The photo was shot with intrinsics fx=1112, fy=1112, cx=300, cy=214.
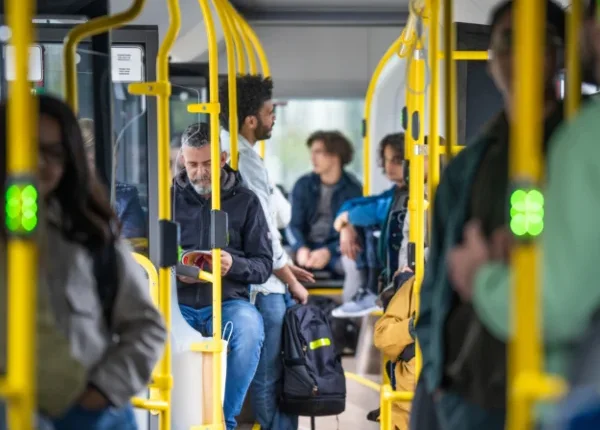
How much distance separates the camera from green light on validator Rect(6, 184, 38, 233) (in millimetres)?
2160

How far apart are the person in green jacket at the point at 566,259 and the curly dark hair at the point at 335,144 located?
7882 millimetres

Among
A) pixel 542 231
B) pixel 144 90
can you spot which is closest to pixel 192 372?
pixel 144 90

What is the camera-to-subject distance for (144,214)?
17.2 feet

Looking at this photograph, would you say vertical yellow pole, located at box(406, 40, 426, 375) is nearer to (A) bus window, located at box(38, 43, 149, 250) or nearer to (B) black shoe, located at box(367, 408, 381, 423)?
(A) bus window, located at box(38, 43, 149, 250)

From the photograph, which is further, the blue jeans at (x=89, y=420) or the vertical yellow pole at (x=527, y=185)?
the blue jeans at (x=89, y=420)

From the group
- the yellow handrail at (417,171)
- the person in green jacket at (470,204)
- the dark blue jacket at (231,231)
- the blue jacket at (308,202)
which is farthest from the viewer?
the blue jacket at (308,202)

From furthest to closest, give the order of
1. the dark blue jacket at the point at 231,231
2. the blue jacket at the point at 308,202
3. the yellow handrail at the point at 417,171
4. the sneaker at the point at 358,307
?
the blue jacket at the point at 308,202, the sneaker at the point at 358,307, the dark blue jacket at the point at 231,231, the yellow handrail at the point at 417,171

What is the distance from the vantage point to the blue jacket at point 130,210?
5125mm

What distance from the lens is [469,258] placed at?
2.37 meters

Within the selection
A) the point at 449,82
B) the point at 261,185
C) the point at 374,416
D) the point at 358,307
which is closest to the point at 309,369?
the point at 261,185

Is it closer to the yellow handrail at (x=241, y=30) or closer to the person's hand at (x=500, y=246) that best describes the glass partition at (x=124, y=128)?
the yellow handrail at (x=241, y=30)

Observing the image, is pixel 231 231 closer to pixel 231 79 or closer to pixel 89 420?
pixel 231 79

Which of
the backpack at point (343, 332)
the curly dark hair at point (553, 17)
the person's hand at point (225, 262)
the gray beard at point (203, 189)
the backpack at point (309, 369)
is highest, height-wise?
the curly dark hair at point (553, 17)

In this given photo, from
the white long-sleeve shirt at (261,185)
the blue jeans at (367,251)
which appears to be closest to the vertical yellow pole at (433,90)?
the white long-sleeve shirt at (261,185)
